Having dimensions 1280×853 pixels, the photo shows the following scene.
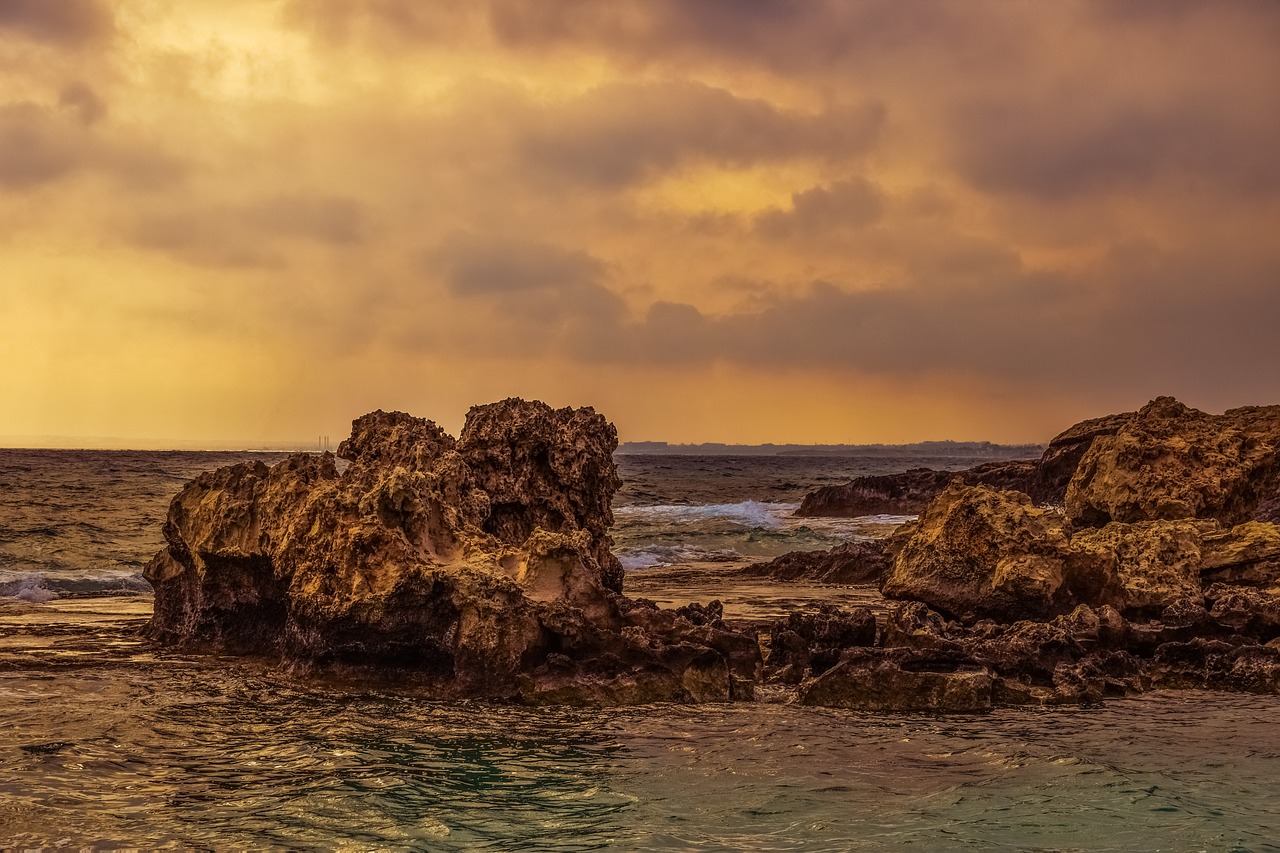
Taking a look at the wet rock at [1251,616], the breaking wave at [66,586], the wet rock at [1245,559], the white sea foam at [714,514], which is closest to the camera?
the wet rock at [1251,616]

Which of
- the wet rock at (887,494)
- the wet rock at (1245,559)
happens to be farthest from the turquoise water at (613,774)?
the wet rock at (887,494)

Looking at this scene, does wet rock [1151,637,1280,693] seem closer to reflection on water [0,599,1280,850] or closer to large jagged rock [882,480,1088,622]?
reflection on water [0,599,1280,850]

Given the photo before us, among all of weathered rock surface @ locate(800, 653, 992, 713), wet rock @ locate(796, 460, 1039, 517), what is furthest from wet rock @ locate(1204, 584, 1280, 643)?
wet rock @ locate(796, 460, 1039, 517)

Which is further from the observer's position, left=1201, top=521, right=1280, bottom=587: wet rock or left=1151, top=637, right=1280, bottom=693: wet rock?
left=1201, top=521, right=1280, bottom=587: wet rock

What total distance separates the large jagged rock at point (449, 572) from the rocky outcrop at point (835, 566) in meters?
8.12

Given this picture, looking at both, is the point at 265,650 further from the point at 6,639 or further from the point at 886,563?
the point at 886,563

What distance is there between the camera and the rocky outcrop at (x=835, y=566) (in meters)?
18.8

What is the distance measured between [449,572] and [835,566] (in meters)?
11.3

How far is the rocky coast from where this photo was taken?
9.05 meters

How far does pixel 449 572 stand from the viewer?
30.1ft

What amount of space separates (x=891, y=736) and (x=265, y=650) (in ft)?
20.4

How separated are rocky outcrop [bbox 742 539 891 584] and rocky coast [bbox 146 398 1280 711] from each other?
490cm

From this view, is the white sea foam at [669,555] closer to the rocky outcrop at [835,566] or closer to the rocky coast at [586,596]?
the rocky outcrop at [835,566]

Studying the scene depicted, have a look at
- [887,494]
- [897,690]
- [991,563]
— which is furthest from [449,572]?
[887,494]
